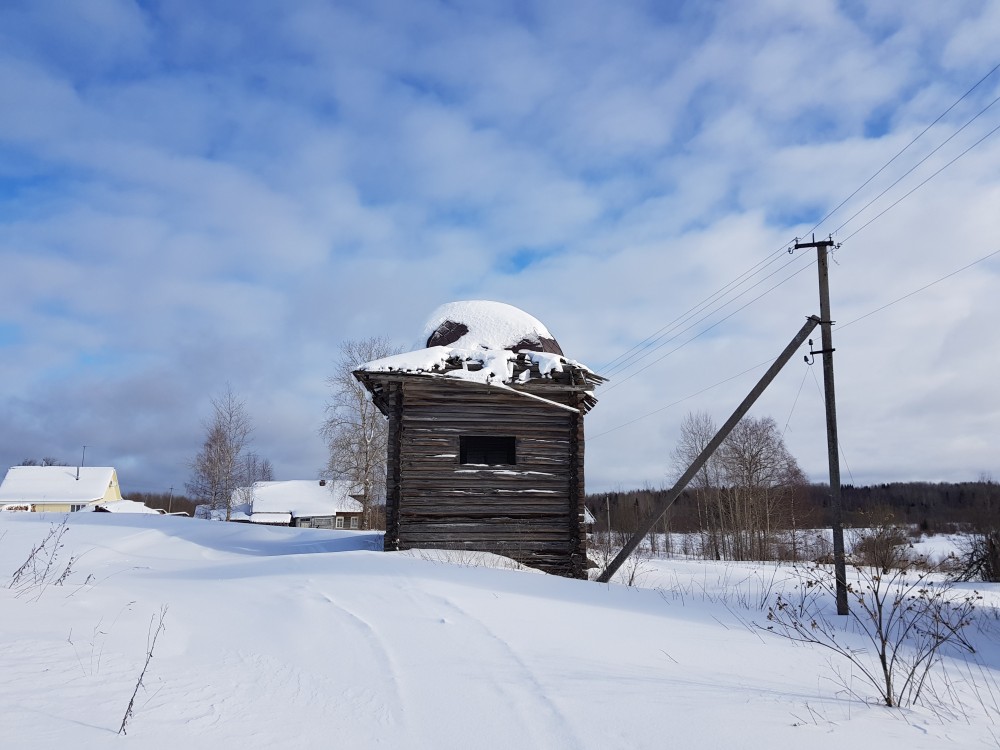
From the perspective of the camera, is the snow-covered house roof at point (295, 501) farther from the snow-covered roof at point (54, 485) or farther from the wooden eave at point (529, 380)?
the wooden eave at point (529, 380)

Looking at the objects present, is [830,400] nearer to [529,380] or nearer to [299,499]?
[529,380]

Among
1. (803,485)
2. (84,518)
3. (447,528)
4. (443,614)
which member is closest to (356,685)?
(443,614)

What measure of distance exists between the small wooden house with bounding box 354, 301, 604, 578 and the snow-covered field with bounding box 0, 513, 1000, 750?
555 centimetres

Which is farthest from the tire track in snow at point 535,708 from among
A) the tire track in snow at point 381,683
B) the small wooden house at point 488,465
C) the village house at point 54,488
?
the village house at point 54,488

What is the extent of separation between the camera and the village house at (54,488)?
155 feet

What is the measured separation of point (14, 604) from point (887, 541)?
9820 millimetres

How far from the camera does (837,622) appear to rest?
9.30 metres

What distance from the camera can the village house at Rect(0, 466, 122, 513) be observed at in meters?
47.2

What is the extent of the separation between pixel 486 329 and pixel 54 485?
48.3m

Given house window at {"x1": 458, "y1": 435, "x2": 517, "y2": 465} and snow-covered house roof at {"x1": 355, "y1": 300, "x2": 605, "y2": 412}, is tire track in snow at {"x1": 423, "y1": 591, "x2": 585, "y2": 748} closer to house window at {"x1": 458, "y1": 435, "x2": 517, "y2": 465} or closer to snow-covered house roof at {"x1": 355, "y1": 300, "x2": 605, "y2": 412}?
snow-covered house roof at {"x1": 355, "y1": 300, "x2": 605, "y2": 412}

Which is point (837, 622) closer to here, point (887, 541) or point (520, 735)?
point (887, 541)

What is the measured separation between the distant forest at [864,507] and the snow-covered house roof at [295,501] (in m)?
20.8

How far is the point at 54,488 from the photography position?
4878 cm

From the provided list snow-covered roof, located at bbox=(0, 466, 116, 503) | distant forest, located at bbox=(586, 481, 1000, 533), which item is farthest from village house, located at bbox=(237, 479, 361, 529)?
distant forest, located at bbox=(586, 481, 1000, 533)
